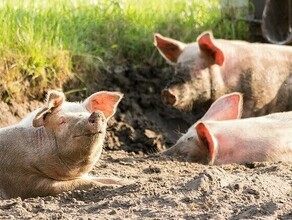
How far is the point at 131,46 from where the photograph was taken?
10.6 m

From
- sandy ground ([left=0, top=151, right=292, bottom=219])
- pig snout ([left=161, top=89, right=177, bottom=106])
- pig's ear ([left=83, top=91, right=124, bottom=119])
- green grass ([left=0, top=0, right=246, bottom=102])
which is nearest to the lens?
sandy ground ([left=0, top=151, right=292, bottom=219])

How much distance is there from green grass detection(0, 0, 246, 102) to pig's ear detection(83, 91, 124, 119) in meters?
2.25

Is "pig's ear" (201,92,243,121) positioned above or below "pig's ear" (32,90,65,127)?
Result: below

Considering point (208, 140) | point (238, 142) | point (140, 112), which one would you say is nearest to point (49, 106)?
point (208, 140)

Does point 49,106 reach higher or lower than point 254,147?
higher

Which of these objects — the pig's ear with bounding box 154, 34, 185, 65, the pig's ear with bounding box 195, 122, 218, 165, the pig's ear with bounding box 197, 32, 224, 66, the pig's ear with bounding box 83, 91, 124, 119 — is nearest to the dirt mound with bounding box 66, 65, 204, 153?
the pig's ear with bounding box 154, 34, 185, 65

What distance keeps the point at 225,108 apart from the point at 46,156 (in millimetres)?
2395

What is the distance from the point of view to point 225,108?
8430mm

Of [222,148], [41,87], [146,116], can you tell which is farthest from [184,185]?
[146,116]

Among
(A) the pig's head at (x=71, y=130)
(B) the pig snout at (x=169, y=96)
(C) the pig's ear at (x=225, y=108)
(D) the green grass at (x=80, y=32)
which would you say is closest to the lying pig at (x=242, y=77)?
(B) the pig snout at (x=169, y=96)

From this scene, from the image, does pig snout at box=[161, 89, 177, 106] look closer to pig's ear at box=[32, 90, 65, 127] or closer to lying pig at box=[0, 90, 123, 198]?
lying pig at box=[0, 90, 123, 198]

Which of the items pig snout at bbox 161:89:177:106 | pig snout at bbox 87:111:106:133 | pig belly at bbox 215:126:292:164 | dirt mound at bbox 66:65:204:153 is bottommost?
dirt mound at bbox 66:65:204:153

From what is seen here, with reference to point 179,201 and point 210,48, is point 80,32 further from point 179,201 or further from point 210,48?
point 179,201

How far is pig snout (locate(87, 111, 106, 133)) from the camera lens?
5.89m
